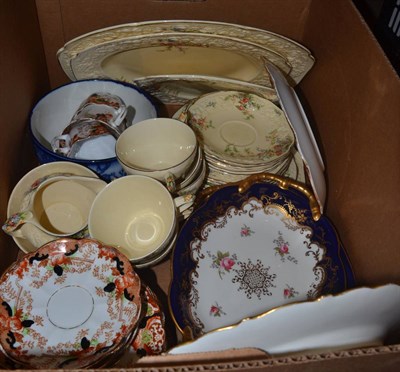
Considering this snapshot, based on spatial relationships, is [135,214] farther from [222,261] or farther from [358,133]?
[358,133]

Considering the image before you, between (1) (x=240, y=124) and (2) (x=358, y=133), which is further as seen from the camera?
(1) (x=240, y=124)

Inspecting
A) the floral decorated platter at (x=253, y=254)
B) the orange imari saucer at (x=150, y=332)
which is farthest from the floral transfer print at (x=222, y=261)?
the orange imari saucer at (x=150, y=332)

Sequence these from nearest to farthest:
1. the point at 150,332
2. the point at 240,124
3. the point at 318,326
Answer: the point at 318,326 → the point at 150,332 → the point at 240,124

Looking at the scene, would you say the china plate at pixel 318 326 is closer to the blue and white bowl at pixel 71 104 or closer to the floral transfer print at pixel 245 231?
the floral transfer print at pixel 245 231

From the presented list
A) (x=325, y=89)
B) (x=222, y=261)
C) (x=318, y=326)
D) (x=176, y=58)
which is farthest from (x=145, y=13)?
(x=318, y=326)

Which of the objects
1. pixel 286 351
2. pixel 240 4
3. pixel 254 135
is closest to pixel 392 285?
pixel 286 351

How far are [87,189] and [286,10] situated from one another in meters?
0.48

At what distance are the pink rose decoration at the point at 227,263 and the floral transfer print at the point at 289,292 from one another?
0.09 meters

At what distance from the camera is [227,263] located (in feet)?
2.37

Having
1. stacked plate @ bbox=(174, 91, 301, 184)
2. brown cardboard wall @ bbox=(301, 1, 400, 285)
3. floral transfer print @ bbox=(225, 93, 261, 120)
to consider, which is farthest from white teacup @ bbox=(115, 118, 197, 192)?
brown cardboard wall @ bbox=(301, 1, 400, 285)

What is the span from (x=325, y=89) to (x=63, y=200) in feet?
1.59

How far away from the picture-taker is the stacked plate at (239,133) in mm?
760

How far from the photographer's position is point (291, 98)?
676mm

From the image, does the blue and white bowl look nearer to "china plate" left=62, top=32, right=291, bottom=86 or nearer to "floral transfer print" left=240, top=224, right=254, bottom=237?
"china plate" left=62, top=32, right=291, bottom=86
